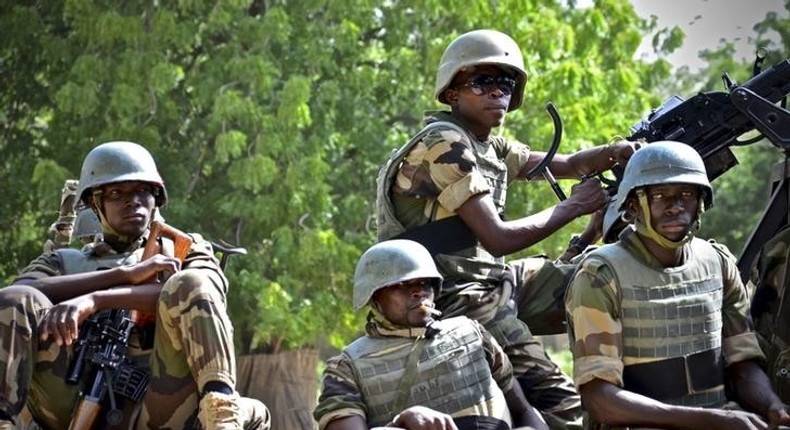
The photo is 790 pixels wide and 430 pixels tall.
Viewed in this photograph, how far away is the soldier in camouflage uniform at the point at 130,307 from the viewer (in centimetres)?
818

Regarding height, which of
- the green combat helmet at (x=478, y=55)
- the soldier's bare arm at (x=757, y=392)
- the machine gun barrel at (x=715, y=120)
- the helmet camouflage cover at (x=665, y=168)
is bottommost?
the soldier's bare arm at (x=757, y=392)

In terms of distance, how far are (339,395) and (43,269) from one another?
5.82ft

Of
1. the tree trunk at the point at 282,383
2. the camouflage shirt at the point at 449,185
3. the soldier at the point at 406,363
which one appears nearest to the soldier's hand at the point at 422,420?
the soldier at the point at 406,363

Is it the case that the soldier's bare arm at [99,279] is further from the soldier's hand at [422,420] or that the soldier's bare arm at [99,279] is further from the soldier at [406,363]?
the soldier's hand at [422,420]

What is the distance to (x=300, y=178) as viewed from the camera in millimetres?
20141

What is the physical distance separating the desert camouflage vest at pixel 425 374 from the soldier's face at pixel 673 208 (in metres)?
1.00

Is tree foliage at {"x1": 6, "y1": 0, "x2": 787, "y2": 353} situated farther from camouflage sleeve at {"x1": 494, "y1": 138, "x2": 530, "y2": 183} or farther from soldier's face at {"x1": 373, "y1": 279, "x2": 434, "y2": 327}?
soldier's face at {"x1": 373, "y1": 279, "x2": 434, "y2": 327}

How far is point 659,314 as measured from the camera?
7.98m

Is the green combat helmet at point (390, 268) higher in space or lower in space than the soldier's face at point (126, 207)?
lower

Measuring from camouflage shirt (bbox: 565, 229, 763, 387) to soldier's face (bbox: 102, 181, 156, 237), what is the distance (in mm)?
2173

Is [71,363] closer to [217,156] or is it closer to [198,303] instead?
[198,303]

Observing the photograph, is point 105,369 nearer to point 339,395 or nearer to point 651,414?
point 339,395

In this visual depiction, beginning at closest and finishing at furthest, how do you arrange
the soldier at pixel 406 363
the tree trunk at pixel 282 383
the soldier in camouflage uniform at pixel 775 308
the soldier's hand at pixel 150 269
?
1. the soldier at pixel 406 363
2. the soldier's hand at pixel 150 269
3. the soldier in camouflage uniform at pixel 775 308
4. the tree trunk at pixel 282 383

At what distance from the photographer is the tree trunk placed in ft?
68.1
